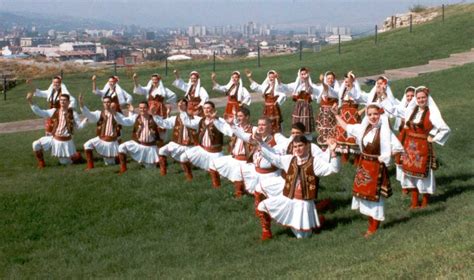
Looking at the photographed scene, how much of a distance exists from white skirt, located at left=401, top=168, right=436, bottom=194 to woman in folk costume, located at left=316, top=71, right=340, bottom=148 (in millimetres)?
3172

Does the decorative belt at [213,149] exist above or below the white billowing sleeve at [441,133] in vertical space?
below

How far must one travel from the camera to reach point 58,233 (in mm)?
10289

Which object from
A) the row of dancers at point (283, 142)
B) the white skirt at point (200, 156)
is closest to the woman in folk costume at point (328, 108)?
the row of dancers at point (283, 142)

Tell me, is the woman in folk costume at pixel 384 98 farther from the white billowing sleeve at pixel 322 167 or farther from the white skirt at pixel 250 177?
the white billowing sleeve at pixel 322 167

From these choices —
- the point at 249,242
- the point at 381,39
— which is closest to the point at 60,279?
the point at 249,242

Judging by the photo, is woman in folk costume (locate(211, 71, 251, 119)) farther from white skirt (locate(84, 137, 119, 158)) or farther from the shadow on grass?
the shadow on grass

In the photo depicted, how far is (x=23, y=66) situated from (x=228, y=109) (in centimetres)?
2985

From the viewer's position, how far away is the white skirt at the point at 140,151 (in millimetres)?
13281

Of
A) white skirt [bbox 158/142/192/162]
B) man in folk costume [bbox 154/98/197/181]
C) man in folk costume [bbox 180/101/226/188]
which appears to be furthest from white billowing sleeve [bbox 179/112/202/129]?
white skirt [bbox 158/142/192/162]

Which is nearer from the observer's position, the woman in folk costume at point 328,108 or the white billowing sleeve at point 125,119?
the white billowing sleeve at point 125,119

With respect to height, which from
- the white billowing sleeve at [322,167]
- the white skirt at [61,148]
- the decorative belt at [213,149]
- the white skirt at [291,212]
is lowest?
the white skirt at [291,212]

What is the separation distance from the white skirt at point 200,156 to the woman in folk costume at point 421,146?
3.48 metres

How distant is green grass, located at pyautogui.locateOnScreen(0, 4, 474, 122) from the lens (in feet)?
91.1

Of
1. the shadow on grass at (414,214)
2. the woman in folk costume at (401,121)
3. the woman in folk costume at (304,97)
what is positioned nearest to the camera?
the shadow on grass at (414,214)
